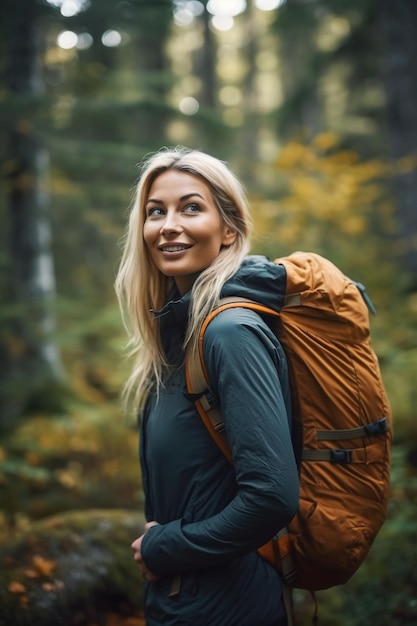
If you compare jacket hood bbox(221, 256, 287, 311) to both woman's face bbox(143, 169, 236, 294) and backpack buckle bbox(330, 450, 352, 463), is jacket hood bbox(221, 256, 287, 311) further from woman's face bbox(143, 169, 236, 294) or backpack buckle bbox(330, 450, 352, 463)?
backpack buckle bbox(330, 450, 352, 463)

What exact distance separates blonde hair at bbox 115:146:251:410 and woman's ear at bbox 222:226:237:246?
0.6 inches

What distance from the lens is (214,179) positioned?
7.34 feet

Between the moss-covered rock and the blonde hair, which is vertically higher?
the blonde hair

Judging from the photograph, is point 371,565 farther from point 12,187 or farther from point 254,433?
point 12,187

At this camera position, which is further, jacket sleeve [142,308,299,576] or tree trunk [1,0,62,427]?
tree trunk [1,0,62,427]

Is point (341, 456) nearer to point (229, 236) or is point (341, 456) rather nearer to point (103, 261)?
point (229, 236)

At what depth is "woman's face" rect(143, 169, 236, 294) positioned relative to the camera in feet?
7.17

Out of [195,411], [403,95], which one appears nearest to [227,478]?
[195,411]

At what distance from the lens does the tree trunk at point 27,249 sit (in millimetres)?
7871

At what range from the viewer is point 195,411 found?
1.98m

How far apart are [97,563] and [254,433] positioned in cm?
239

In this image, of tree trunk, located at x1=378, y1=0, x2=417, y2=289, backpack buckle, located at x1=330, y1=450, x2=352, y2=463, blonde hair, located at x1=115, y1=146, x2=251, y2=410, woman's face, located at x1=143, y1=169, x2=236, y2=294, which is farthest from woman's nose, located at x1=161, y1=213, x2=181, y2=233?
tree trunk, located at x1=378, y1=0, x2=417, y2=289

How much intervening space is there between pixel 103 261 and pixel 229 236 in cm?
969

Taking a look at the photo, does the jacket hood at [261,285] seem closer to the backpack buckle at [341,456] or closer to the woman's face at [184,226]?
the woman's face at [184,226]
